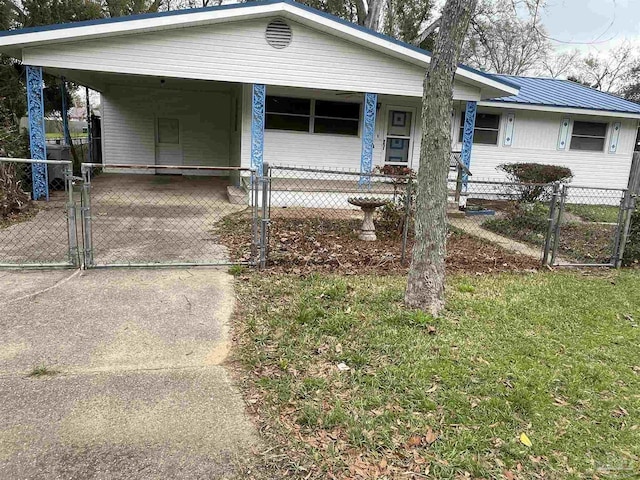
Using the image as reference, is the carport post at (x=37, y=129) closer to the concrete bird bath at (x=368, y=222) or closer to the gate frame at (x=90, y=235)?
the gate frame at (x=90, y=235)

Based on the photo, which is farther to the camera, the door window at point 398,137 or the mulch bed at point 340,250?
the door window at point 398,137

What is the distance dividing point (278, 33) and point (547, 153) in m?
9.54

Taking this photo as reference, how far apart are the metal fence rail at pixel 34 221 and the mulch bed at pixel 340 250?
2.11m

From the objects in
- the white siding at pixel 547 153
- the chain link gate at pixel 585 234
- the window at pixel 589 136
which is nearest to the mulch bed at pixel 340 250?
the chain link gate at pixel 585 234

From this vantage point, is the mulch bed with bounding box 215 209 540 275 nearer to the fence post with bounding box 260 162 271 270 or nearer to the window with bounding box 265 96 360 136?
the fence post with bounding box 260 162 271 270

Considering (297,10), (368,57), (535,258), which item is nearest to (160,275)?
(535,258)

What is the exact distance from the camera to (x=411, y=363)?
3.51m

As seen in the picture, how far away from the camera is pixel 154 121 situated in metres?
16.0

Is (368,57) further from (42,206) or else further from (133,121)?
(133,121)

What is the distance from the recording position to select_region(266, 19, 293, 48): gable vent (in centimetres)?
1040

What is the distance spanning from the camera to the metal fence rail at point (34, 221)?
5270mm

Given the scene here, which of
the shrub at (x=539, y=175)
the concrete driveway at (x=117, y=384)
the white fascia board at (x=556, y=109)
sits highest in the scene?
the white fascia board at (x=556, y=109)

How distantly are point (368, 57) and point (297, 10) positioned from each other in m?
1.99

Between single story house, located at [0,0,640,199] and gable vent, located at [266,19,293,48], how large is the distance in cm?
3
